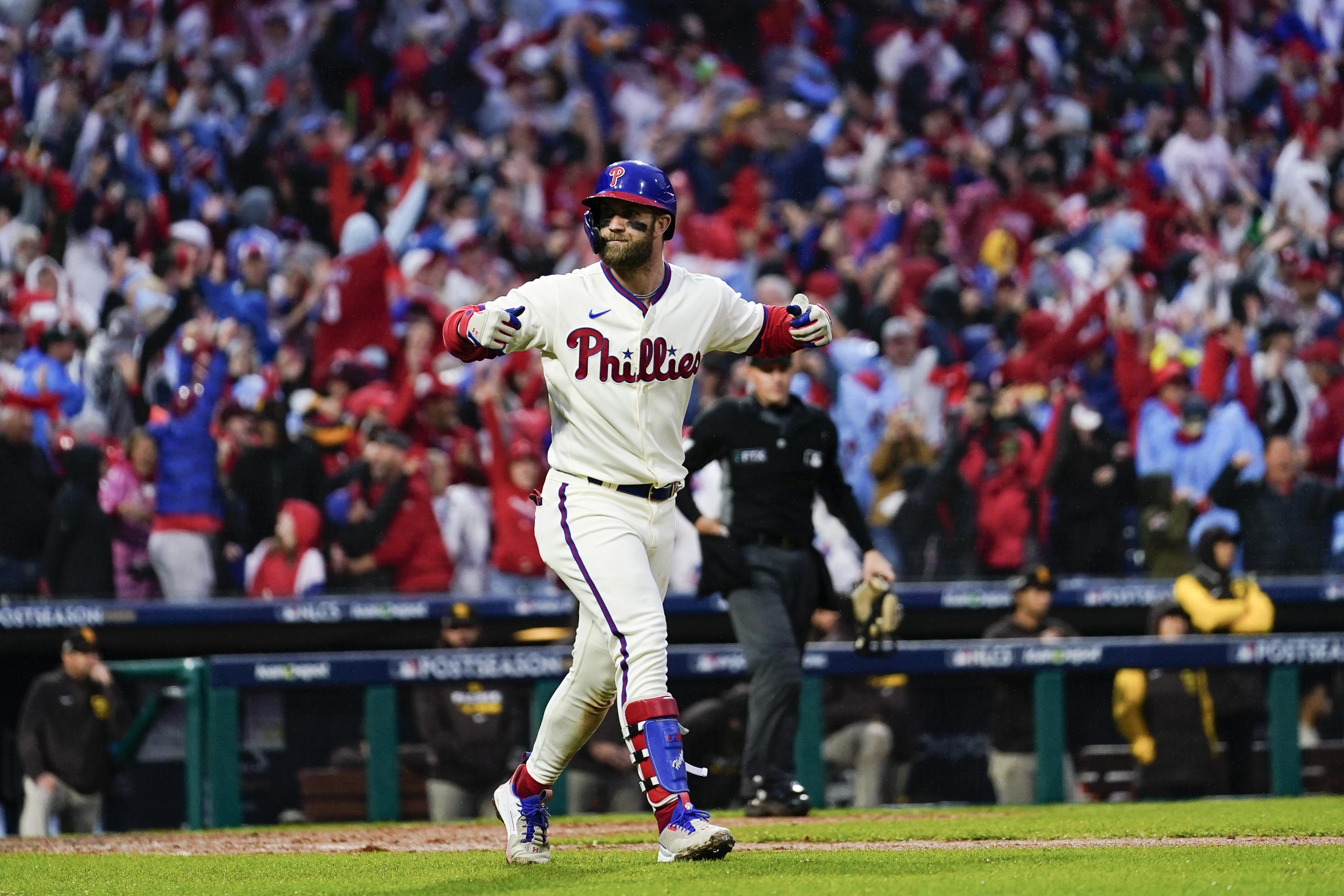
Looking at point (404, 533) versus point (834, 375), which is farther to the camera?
point (834, 375)

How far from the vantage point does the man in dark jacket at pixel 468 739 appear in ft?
26.1

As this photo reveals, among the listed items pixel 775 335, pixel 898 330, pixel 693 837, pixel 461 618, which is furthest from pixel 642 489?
pixel 898 330

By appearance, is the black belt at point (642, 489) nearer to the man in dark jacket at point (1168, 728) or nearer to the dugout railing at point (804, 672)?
the dugout railing at point (804, 672)

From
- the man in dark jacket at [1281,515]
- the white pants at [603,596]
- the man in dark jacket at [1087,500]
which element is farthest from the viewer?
the man in dark jacket at [1087,500]

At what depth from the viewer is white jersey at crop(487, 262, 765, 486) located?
468 centimetres

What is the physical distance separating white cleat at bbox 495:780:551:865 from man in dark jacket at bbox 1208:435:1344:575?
7676mm

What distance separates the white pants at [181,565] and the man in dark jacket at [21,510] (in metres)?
0.61

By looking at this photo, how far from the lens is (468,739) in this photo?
8039 millimetres

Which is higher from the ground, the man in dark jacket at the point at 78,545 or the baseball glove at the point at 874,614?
the man in dark jacket at the point at 78,545

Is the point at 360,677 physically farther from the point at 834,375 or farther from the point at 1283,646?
the point at 834,375

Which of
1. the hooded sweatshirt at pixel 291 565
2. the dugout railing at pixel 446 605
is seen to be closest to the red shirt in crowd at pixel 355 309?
the hooded sweatshirt at pixel 291 565

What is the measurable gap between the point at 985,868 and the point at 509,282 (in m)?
9.56

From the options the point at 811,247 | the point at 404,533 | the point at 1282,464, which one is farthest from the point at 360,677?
the point at 811,247

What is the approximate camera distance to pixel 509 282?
13570 mm
